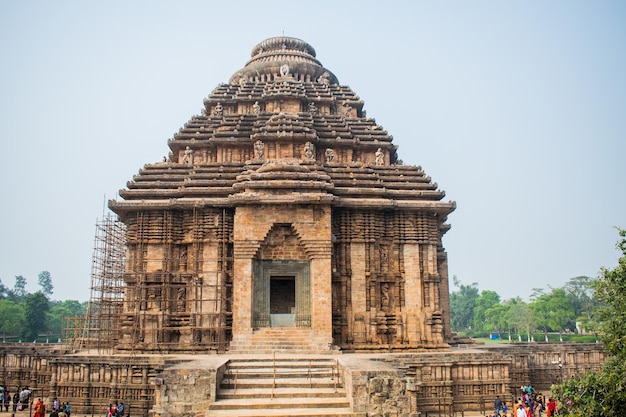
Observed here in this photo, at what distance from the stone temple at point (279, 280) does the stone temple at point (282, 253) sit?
0.15ft

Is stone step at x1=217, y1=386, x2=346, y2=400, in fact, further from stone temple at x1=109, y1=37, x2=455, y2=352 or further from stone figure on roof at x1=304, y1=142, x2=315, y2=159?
stone figure on roof at x1=304, y1=142, x2=315, y2=159

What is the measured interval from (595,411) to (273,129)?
53.8 feet

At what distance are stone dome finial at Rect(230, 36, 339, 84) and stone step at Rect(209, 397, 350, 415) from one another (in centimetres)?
1940

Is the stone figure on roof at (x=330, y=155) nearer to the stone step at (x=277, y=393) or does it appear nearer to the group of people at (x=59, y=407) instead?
the stone step at (x=277, y=393)

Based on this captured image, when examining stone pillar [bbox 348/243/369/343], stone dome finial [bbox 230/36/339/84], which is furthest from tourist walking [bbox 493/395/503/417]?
stone dome finial [bbox 230/36/339/84]

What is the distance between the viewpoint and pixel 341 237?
2078 centimetres

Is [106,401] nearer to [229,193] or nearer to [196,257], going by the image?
[196,257]

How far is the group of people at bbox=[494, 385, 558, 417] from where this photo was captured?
1507 cm

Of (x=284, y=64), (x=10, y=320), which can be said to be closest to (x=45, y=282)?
(x=10, y=320)

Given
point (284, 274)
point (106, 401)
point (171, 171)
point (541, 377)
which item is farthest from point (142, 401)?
point (541, 377)

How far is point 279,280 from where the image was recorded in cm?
2178

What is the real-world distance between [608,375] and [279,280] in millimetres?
13596

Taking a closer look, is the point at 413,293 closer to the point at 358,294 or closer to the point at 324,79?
the point at 358,294

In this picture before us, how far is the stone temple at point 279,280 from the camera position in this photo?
56.3ft
